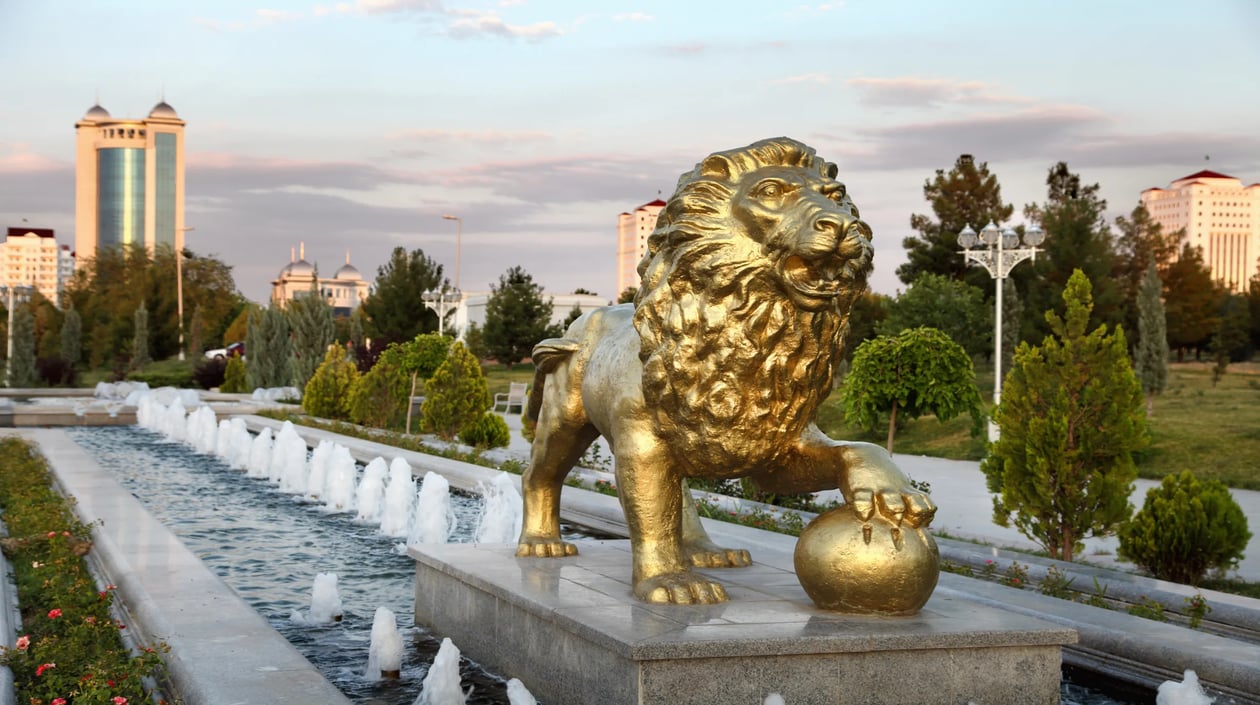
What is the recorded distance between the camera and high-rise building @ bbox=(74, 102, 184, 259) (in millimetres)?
137125

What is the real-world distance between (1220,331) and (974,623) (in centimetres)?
3450

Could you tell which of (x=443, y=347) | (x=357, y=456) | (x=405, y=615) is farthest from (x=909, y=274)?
(x=405, y=615)

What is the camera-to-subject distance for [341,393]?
22.9m

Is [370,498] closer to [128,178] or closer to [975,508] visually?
[975,508]

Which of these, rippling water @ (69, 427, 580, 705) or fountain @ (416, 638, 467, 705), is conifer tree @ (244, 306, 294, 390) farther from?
fountain @ (416, 638, 467, 705)

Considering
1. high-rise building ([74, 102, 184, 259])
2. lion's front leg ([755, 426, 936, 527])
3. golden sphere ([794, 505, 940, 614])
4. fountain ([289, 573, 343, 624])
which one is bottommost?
fountain ([289, 573, 343, 624])

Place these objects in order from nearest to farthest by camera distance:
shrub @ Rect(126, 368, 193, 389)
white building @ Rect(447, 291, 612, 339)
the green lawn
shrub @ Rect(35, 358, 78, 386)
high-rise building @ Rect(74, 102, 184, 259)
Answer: the green lawn
shrub @ Rect(126, 368, 193, 389)
shrub @ Rect(35, 358, 78, 386)
white building @ Rect(447, 291, 612, 339)
high-rise building @ Rect(74, 102, 184, 259)

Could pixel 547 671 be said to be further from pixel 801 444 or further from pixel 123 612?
pixel 123 612

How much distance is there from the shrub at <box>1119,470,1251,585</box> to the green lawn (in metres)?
5.10

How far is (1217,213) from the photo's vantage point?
102 m

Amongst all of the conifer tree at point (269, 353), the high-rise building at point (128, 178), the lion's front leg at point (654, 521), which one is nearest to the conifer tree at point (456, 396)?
the lion's front leg at point (654, 521)

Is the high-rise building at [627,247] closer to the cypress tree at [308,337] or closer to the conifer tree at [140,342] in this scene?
the conifer tree at [140,342]

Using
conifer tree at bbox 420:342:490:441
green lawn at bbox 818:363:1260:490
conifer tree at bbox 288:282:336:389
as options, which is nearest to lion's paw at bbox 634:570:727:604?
green lawn at bbox 818:363:1260:490

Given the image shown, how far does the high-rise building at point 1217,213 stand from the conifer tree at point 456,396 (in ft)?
291
